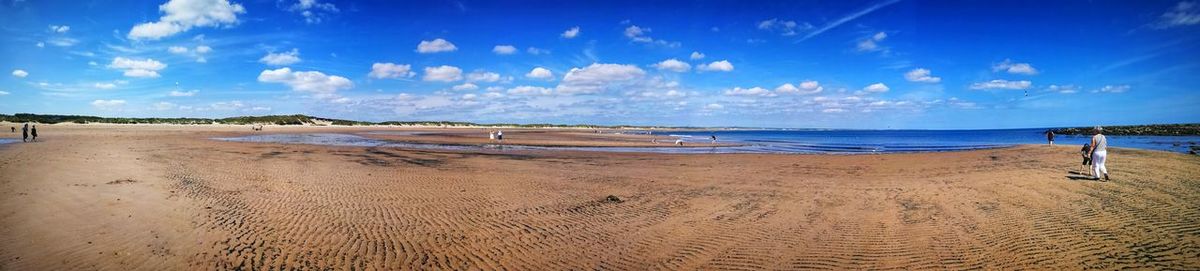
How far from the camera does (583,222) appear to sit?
908cm

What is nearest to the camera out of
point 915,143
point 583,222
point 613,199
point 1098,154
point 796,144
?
point 583,222

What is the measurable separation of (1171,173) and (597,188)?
16.9m

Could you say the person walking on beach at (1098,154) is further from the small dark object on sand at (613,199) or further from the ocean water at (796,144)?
the ocean water at (796,144)

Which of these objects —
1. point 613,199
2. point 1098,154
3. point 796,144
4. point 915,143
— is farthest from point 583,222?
point 915,143

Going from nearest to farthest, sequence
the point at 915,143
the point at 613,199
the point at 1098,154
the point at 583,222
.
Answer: the point at 583,222, the point at 613,199, the point at 1098,154, the point at 915,143

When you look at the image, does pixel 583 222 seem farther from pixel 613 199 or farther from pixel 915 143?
pixel 915 143

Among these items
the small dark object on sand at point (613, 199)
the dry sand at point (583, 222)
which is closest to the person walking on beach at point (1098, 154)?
the dry sand at point (583, 222)

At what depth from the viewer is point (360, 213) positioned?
947 centimetres

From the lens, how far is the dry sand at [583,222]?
6520mm

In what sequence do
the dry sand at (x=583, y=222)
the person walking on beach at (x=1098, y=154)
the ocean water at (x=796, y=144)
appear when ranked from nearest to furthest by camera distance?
the dry sand at (x=583, y=222), the person walking on beach at (x=1098, y=154), the ocean water at (x=796, y=144)

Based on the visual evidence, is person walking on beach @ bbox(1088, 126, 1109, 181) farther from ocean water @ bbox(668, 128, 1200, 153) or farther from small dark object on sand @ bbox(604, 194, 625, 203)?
ocean water @ bbox(668, 128, 1200, 153)

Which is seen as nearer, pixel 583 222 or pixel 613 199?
pixel 583 222

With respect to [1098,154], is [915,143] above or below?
below

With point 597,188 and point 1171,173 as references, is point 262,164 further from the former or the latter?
point 1171,173
